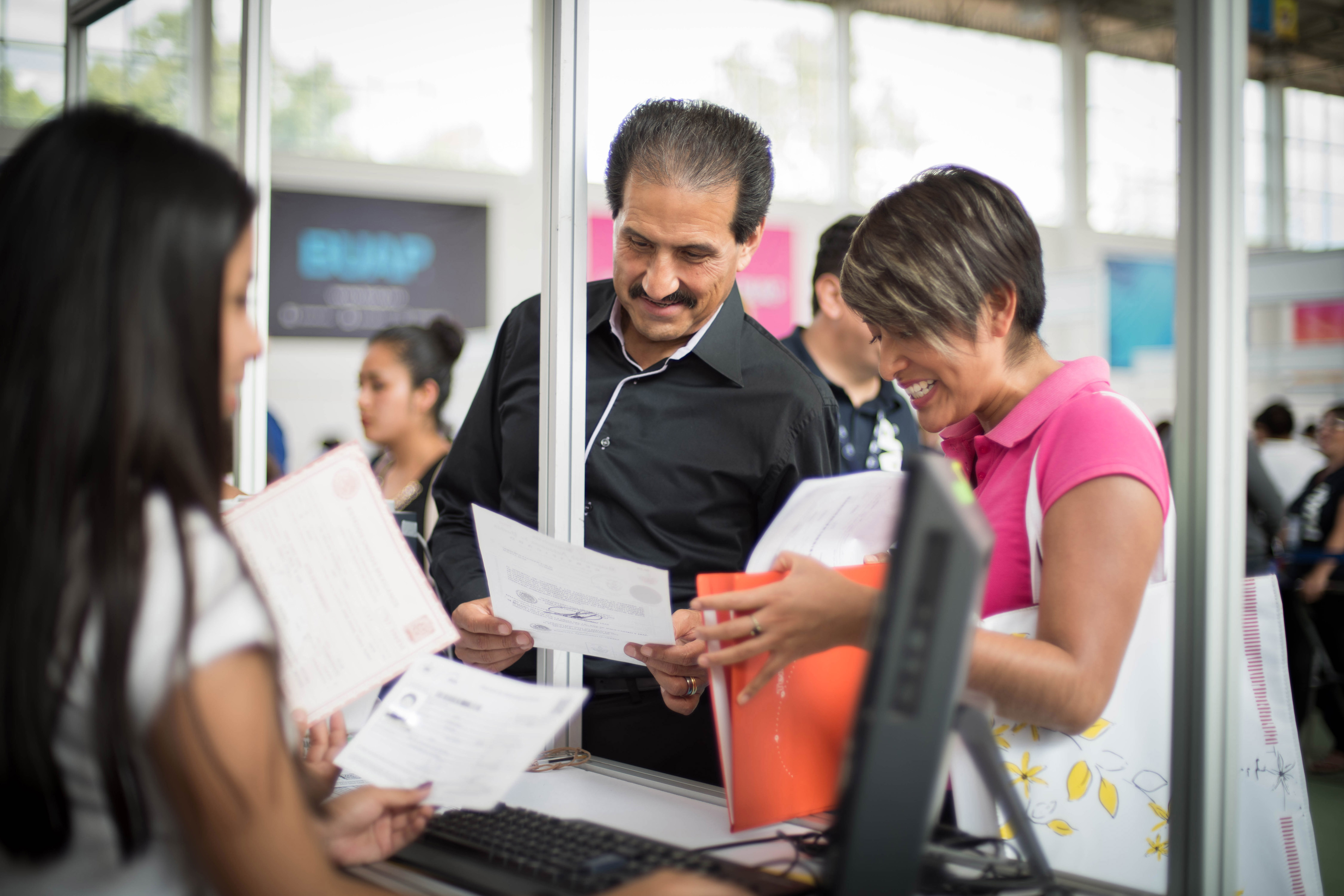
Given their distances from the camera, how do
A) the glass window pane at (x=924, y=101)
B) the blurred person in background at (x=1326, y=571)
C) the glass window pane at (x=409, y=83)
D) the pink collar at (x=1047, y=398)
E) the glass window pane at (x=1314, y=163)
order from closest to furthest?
the pink collar at (x=1047, y=398) < the blurred person in background at (x=1326, y=571) < the glass window pane at (x=409, y=83) < the glass window pane at (x=924, y=101) < the glass window pane at (x=1314, y=163)

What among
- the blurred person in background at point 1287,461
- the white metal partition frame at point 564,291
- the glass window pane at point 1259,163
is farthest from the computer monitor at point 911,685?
the glass window pane at point 1259,163

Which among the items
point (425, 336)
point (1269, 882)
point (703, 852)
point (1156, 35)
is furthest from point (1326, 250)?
point (1156, 35)

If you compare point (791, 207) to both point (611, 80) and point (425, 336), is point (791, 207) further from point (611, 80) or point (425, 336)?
point (425, 336)

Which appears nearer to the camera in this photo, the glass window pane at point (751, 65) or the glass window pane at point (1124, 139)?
the glass window pane at point (751, 65)

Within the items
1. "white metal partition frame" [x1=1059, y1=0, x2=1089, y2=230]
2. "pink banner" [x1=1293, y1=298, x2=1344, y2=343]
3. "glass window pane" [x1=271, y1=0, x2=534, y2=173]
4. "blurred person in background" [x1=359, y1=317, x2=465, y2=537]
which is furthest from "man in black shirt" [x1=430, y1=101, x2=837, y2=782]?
"pink banner" [x1=1293, y1=298, x2=1344, y2=343]

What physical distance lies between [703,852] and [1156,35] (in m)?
10.3

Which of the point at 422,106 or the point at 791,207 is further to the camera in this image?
the point at 791,207

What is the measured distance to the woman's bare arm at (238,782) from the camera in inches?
24.1

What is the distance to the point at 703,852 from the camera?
3.21 ft

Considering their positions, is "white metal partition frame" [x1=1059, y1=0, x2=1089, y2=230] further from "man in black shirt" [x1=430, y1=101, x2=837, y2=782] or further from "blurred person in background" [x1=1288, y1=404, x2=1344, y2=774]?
"man in black shirt" [x1=430, y1=101, x2=837, y2=782]

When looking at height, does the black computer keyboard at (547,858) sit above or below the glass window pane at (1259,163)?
below

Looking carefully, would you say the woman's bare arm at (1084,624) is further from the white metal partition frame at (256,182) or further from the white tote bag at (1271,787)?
the white metal partition frame at (256,182)
